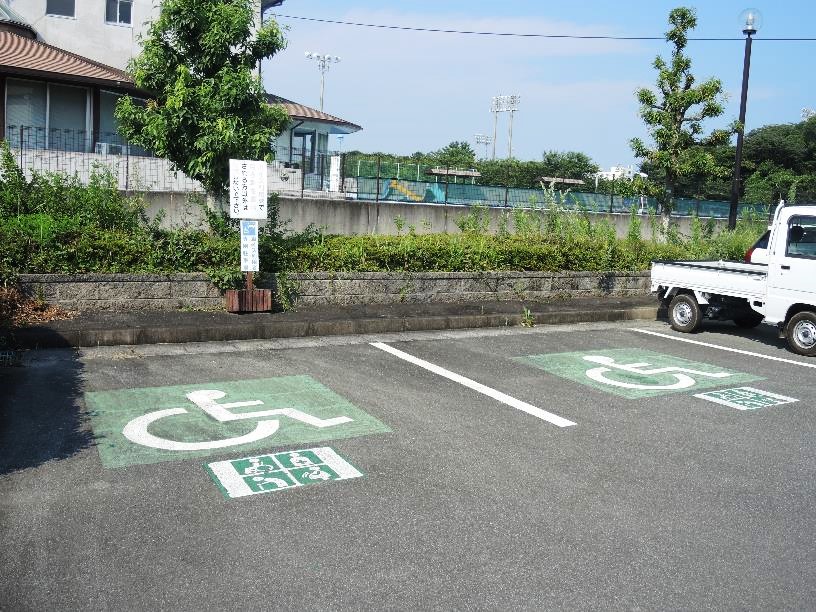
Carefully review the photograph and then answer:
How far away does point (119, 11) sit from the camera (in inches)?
982

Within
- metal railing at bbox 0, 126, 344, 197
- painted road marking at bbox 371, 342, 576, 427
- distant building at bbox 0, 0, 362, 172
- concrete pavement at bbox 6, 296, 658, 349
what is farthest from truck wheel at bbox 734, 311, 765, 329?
distant building at bbox 0, 0, 362, 172

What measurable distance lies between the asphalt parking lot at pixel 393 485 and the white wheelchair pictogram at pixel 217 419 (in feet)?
0.09

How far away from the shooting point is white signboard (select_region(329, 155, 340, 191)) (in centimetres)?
1924

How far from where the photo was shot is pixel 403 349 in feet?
30.2

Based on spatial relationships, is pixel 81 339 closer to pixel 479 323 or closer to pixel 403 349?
pixel 403 349

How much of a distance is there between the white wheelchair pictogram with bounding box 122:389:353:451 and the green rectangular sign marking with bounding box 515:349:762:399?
3.21 m

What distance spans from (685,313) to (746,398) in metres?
4.13

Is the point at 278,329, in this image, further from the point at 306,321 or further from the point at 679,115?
the point at 679,115

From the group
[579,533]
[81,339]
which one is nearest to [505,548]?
[579,533]

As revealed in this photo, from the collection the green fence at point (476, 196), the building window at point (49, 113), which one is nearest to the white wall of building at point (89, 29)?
the building window at point (49, 113)

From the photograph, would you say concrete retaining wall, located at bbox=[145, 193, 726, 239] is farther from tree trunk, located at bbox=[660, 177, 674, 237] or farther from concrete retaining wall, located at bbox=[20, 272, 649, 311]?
tree trunk, located at bbox=[660, 177, 674, 237]

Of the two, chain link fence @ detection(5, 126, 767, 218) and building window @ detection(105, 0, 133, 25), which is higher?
building window @ detection(105, 0, 133, 25)

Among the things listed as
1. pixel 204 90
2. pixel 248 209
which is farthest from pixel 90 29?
pixel 248 209

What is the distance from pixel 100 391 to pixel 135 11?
22.6 meters
